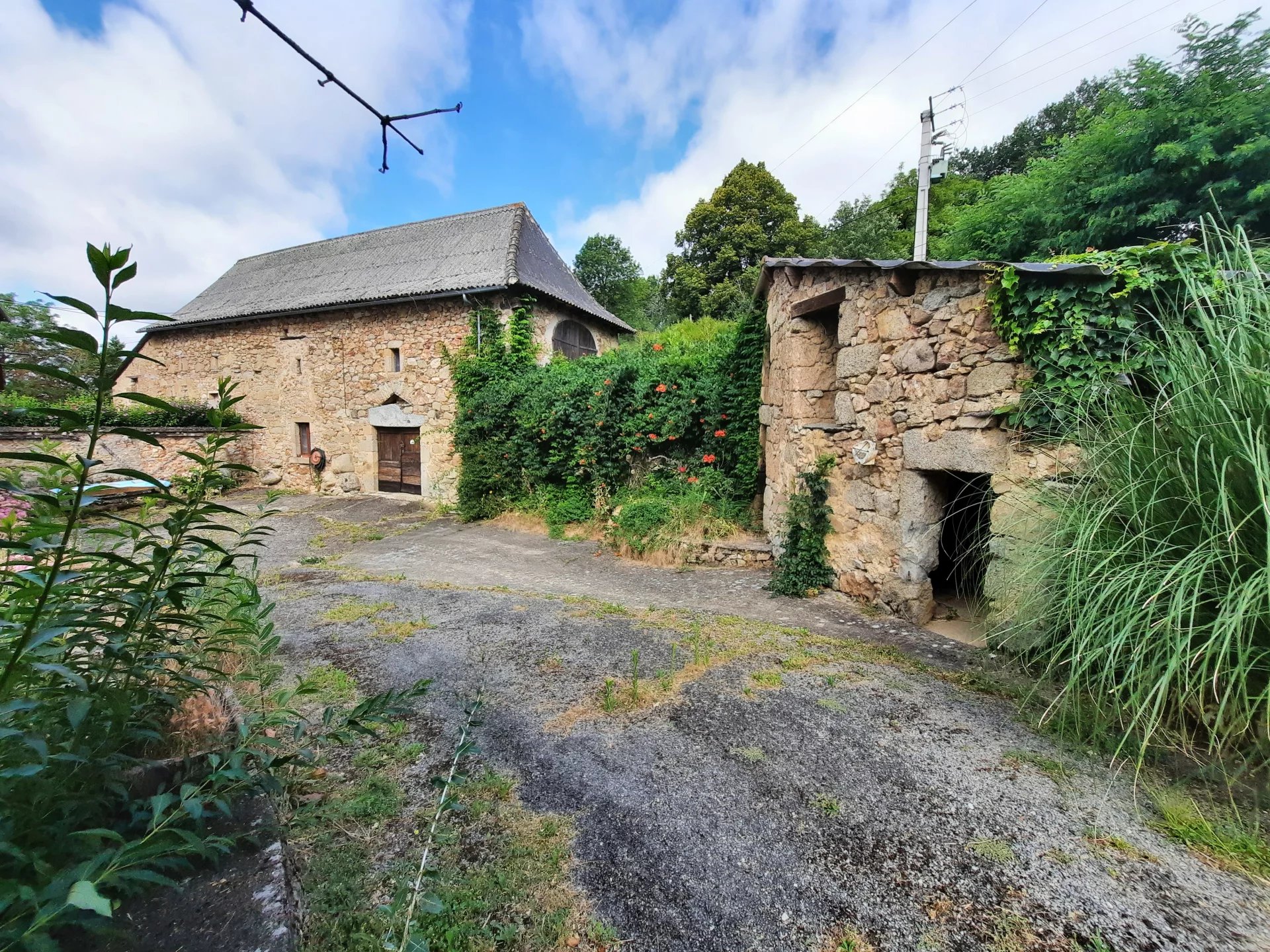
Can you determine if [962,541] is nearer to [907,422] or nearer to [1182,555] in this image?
[907,422]

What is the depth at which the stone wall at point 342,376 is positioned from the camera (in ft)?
33.1

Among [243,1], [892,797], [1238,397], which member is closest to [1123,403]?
[1238,397]

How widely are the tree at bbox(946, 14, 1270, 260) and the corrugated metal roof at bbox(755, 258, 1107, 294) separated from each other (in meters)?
4.48

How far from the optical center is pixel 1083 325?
3.10 meters

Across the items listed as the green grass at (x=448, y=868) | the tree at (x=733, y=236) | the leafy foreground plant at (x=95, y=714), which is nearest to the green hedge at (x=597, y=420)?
the green grass at (x=448, y=868)

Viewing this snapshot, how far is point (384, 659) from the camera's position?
3.25m

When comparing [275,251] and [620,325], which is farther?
[275,251]

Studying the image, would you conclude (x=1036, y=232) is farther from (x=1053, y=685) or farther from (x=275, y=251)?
(x=275, y=251)

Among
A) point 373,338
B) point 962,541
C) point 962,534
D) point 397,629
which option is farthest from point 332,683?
point 373,338

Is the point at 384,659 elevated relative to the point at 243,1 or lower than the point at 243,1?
lower

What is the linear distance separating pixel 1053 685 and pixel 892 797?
1.44 m

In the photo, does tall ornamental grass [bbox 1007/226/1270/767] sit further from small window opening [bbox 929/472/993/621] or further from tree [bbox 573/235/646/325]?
tree [bbox 573/235/646/325]

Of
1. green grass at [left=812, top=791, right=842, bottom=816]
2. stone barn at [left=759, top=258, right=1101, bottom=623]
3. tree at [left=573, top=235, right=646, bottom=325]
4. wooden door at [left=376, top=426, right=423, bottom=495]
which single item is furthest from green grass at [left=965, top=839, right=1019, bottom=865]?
tree at [left=573, top=235, right=646, bottom=325]

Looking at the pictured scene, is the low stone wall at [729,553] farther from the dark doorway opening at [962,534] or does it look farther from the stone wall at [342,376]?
the stone wall at [342,376]
